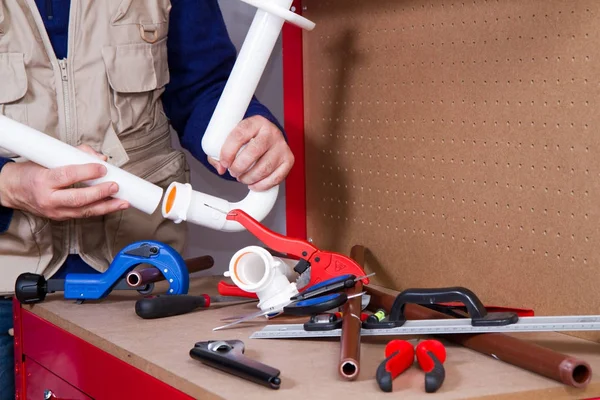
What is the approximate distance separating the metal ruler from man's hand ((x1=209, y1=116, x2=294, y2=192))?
28cm

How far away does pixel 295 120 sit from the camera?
1472 mm

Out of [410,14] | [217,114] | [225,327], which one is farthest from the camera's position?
[410,14]

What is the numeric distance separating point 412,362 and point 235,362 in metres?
0.17

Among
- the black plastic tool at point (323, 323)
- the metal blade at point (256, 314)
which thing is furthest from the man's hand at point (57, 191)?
the black plastic tool at point (323, 323)

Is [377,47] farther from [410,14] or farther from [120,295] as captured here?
[120,295]

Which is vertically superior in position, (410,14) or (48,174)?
(410,14)

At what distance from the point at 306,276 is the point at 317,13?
0.56 meters

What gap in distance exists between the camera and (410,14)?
1196mm

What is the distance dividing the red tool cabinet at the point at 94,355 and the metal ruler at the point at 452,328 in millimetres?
147

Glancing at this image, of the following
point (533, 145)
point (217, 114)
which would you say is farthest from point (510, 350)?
point (217, 114)

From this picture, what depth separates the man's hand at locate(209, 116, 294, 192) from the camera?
1.10m

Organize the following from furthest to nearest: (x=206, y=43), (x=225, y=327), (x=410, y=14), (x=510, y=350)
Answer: (x=206, y=43) → (x=410, y=14) → (x=225, y=327) → (x=510, y=350)

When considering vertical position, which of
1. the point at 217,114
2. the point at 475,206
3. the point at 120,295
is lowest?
the point at 120,295

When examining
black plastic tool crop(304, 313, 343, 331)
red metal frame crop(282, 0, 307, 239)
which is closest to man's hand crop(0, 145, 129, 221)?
black plastic tool crop(304, 313, 343, 331)
